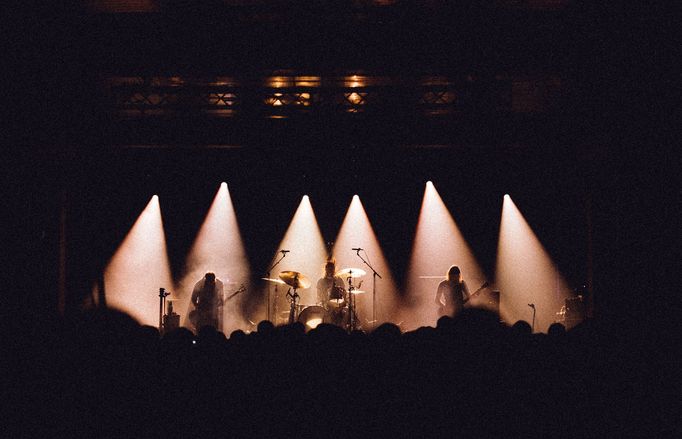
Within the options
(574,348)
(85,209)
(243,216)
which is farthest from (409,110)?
(85,209)

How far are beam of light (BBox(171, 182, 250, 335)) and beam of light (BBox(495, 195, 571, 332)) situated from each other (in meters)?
4.98

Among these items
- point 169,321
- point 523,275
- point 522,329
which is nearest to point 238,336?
point 522,329

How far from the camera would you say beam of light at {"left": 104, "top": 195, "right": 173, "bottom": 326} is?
10.7 m

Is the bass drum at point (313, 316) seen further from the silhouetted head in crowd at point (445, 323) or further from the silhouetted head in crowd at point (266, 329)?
the silhouetted head in crowd at point (445, 323)

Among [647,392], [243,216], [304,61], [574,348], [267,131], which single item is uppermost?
[304,61]

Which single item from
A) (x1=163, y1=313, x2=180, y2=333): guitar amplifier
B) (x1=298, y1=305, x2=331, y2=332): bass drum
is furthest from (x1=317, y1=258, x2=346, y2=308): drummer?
(x1=163, y1=313, x2=180, y2=333): guitar amplifier

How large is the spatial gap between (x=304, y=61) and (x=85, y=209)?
5907 millimetres

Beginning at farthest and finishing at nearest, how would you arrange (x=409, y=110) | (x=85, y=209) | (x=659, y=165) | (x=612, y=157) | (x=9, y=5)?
(x=85, y=209) → (x=409, y=110) → (x=612, y=157) → (x=9, y=5) → (x=659, y=165)

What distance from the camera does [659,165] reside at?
16.7 feet

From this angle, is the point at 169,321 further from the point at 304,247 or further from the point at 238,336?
the point at 238,336

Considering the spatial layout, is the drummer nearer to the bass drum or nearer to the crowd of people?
the bass drum

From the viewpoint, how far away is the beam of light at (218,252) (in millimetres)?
10695

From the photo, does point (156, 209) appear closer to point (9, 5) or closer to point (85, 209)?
point (85, 209)

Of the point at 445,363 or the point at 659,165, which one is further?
the point at 659,165
